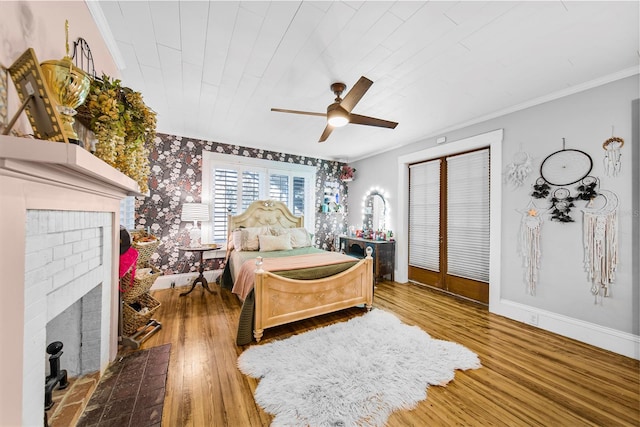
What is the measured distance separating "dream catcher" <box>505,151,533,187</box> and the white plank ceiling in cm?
65

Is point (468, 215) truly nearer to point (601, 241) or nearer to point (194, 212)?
point (601, 241)

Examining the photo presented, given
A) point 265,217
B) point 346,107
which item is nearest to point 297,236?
point 265,217

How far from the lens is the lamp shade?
3.88 meters

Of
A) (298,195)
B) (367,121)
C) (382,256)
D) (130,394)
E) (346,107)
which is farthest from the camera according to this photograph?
(298,195)

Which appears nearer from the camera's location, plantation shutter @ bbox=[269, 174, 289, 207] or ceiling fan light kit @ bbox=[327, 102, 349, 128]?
ceiling fan light kit @ bbox=[327, 102, 349, 128]

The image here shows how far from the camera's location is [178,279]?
13.6ft

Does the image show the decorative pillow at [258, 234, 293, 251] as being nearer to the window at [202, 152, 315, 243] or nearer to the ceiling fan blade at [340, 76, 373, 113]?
the window at [202, 152, 315, 243]

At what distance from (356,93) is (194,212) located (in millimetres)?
3141

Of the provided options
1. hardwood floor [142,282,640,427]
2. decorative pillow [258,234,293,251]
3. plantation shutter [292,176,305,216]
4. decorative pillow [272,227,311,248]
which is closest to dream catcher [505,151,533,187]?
hardwood floor [142,282,640,427]

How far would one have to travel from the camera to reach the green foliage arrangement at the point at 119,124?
1.37m

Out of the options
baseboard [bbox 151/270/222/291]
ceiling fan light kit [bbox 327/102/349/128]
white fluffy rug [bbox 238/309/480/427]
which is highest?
ceiling fan light kit [bbox 327/102/349/128]

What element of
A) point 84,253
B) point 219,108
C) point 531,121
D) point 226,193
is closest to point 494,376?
point 531,121

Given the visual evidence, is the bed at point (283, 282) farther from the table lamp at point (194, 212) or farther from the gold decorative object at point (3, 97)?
the gold decorative object at point (3, 97)

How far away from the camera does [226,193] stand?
4.57 metres
